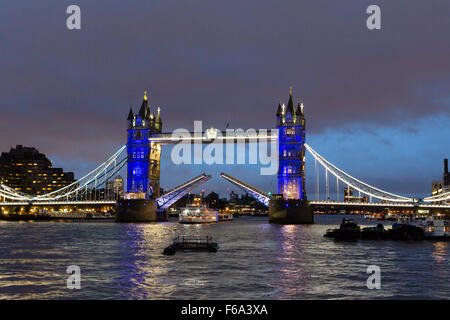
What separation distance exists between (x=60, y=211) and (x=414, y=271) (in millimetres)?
150170

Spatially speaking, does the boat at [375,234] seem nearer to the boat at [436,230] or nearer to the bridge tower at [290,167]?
the boat at [436,230]

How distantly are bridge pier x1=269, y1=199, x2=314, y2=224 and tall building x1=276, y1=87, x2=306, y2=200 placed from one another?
84.6 inches

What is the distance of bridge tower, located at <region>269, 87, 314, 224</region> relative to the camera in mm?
95312

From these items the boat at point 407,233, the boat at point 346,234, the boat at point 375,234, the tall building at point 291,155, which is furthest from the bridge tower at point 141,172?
the boat at point 407,233

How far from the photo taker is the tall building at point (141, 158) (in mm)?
103375

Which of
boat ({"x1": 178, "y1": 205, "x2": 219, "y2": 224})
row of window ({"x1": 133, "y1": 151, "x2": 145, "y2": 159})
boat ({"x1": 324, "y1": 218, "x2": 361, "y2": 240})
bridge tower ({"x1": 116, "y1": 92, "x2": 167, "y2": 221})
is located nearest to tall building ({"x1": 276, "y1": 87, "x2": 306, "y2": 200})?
boat ({"x1": 178, "y1": 205, "x2": 219, "y2": 224})

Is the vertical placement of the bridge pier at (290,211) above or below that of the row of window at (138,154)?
below

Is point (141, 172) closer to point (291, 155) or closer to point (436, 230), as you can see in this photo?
point (291, 155)

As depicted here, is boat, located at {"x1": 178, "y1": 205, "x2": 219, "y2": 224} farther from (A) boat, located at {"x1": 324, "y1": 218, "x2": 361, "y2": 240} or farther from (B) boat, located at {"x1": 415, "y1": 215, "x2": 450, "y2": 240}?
(B) boat, located at {"x1": 415, "y1": 215, "x2": 450, "y2": 240}

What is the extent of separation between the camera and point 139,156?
342ft

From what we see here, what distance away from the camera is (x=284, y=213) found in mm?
Result: 94562

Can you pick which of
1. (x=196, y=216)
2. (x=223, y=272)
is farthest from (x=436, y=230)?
(x=196, y=216)

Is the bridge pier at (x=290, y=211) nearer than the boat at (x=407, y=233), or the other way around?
the boat at (x=407, y=233)
